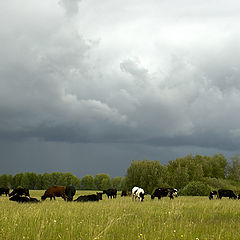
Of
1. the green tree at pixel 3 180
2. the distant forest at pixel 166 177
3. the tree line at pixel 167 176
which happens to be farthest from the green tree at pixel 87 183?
the tree line at pixel 167 176

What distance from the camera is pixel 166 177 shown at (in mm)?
75750

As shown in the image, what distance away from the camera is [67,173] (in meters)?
126

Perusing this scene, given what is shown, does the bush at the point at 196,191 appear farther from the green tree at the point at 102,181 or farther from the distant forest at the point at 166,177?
the green tree at the point at 102,181

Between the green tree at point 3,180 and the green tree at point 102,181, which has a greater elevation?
the green tree at point 102,181

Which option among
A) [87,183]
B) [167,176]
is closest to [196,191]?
[167,176]

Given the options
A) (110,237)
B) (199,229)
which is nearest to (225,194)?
(199,229)

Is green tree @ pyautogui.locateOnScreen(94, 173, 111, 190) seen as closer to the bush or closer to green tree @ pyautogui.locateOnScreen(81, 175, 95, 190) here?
green tree @ pyautogui.locateOnScreen(81, 175, 95, 190)

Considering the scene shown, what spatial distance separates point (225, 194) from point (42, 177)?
92.8 metres

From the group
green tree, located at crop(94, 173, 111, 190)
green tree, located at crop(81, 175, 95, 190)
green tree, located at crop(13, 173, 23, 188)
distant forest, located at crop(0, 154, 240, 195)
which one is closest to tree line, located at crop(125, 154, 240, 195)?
distant forest, located at crop(0, 154, 240, 195)

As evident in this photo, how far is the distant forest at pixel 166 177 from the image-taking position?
73.5m

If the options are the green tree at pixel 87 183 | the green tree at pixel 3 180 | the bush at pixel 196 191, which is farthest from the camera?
the green tree at pixel 3 180

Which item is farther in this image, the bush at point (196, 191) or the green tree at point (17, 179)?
the green tree at point (17, 179)

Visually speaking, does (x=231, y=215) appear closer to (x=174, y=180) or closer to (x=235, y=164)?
(x=174, y=180)

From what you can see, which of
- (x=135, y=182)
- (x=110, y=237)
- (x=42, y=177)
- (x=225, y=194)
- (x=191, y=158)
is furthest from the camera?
(x=42, y=177)
